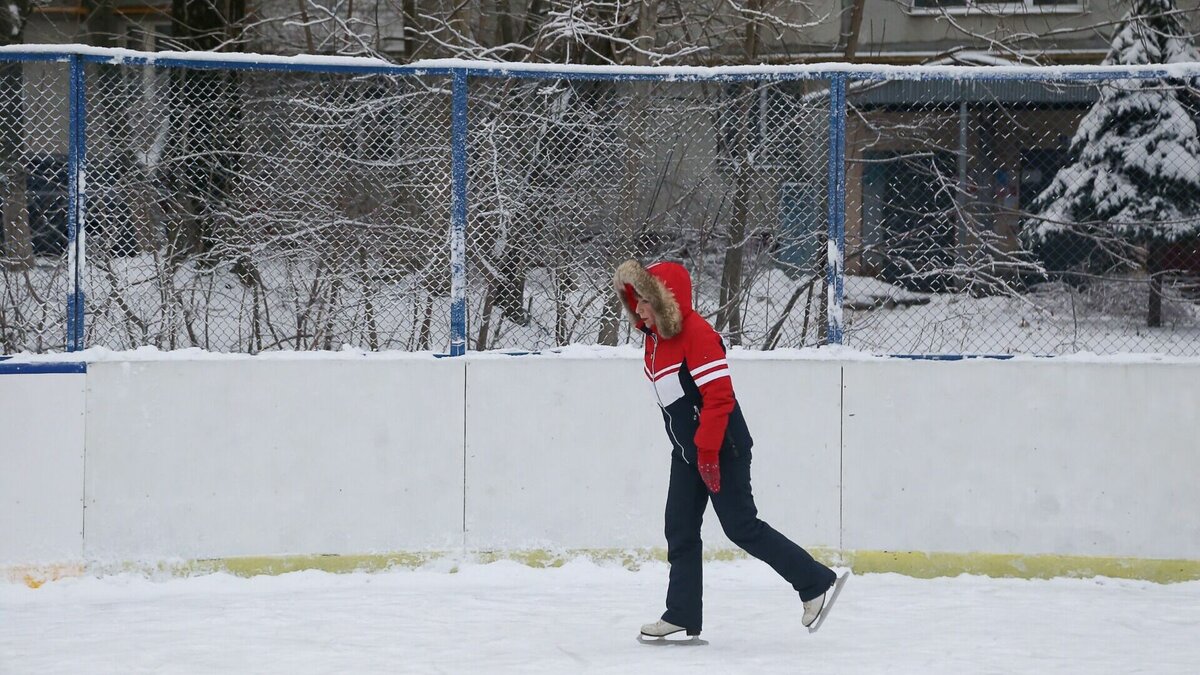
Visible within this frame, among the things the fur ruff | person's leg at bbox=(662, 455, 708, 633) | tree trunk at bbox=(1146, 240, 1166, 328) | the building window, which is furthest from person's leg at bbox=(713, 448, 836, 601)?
the building window

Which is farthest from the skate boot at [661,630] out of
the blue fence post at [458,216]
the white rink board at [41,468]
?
the white rink board at [41,468]

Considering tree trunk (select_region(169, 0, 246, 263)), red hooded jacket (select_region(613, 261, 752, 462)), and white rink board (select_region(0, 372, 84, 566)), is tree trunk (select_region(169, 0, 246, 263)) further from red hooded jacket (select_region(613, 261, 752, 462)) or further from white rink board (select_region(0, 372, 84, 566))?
red hooded jacket (select_region(613, 261, 752, 462))

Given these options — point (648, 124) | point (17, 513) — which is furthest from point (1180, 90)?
point (17, 513)

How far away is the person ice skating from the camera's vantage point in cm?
471

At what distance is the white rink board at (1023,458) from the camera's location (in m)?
6.19

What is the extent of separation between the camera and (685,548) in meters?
4.92

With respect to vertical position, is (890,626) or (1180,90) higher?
(1180,90)

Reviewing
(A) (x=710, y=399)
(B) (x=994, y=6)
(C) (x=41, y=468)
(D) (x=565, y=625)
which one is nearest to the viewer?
(A) (x=710, y=399)

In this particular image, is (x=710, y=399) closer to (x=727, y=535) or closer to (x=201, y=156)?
(x=727, y=535)

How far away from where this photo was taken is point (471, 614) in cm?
549

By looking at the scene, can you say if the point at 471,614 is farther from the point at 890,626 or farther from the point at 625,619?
the point at 890,626

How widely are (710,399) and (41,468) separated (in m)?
3.20

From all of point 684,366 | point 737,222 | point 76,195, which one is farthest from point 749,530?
point 76,195

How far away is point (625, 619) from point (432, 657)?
997 millimetres
